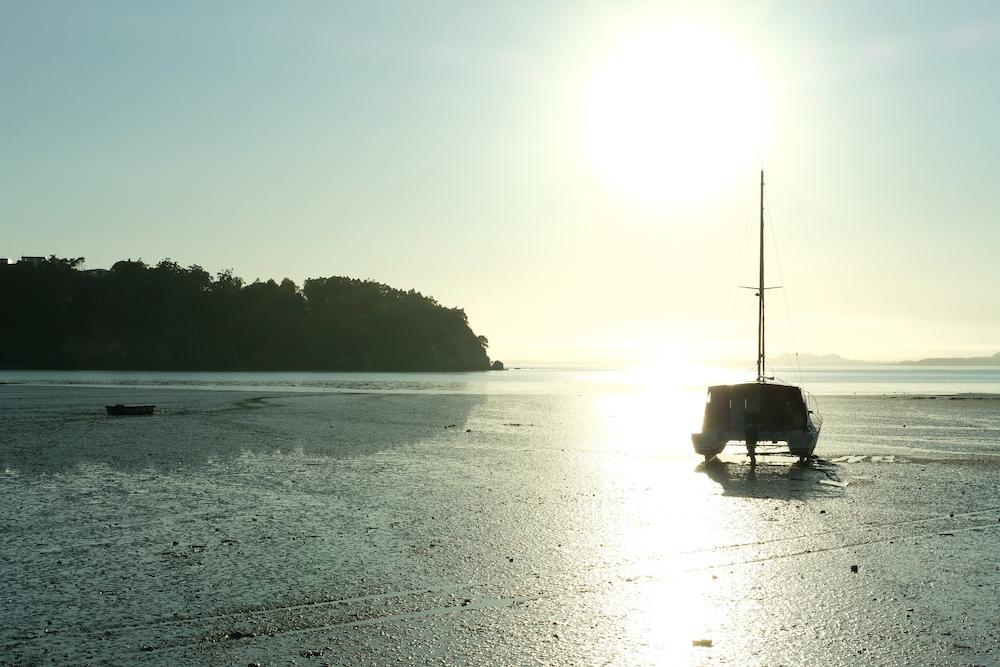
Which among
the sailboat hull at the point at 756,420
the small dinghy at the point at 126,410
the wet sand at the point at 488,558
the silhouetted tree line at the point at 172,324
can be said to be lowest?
the wet sand at the point at 488,558

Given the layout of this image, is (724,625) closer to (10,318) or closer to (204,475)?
(204,475)

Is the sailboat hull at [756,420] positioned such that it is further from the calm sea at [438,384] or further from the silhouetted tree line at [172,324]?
the silhouetted tree line at [172,324]

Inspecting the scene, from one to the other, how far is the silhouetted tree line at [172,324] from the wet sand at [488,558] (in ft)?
495

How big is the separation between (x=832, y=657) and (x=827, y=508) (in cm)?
923

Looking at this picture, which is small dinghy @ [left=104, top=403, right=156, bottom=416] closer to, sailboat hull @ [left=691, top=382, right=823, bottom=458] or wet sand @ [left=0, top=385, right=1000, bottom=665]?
wet sand @ [left=0, top=385, right=1000, bottom=665]

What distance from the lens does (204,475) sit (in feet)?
64.1

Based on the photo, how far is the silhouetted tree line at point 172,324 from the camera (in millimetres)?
157500

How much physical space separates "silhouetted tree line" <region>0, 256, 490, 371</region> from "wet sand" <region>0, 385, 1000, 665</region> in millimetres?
150807

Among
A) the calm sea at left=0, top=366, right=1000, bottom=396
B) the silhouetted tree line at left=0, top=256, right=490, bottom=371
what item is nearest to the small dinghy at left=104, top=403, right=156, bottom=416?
the calm sea at left=0, top=366, right=1000, bottom=396

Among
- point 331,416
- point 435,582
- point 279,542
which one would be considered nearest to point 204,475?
point 279,542

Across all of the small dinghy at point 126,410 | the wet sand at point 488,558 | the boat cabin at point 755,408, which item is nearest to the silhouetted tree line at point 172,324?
the small dinghy at point 126,410

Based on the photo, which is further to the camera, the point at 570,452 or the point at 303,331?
the point at 303,331

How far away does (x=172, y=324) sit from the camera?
169750 mm

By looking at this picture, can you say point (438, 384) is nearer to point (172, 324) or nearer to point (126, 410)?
point (126, 410)
